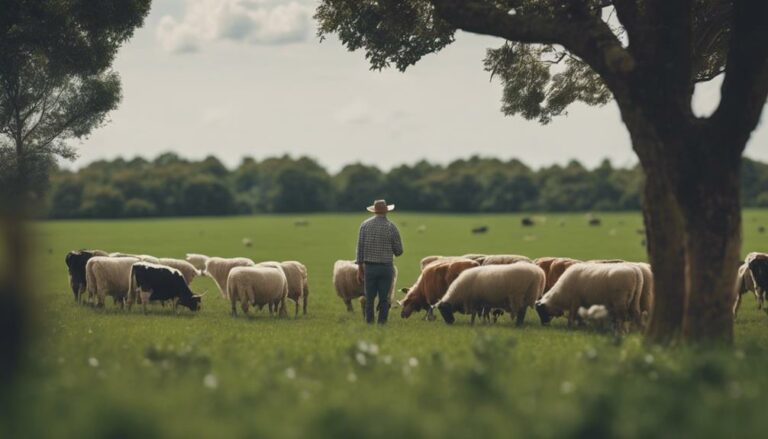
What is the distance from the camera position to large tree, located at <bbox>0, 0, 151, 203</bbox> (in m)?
32.7

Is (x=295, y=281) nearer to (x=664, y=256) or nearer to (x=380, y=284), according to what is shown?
(x=380, y=284)

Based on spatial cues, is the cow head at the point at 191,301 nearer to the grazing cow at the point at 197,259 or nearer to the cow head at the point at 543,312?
the cow head at the point at 543,312

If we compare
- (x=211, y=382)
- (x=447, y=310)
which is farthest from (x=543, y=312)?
(x=211, y=382)

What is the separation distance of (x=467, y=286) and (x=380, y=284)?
2.36m

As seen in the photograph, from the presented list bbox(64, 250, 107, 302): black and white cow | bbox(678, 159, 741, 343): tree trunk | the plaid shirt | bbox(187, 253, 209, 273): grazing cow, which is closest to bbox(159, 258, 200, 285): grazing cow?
bbox(64, 250, 107, 302): black and white cow

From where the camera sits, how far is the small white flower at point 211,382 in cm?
931

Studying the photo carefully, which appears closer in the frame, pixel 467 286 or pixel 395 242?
pixel 395 242

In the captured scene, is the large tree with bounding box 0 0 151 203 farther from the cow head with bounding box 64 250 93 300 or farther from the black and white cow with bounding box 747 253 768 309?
the black and white cow with bounding box 747 253 768 309

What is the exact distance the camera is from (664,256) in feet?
47.0

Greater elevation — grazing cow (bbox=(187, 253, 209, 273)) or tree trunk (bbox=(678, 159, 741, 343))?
tree trunk (bbox=(678, 159, 741, 343))

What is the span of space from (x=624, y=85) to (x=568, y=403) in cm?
680

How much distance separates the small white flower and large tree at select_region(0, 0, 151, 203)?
22.6 m

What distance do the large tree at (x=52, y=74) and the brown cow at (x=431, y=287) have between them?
13711mm

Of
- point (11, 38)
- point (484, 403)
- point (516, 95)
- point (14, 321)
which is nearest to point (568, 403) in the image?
point (484, 403)
